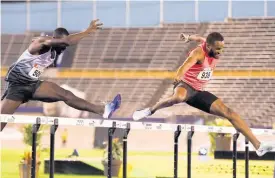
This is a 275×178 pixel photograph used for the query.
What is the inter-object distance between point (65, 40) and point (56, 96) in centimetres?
Answer: 85

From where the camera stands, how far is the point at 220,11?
33656mm

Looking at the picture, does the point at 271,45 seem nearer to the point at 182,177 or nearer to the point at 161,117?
the point at 161,117

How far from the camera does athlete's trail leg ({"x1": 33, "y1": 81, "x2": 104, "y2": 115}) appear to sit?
10.0 m

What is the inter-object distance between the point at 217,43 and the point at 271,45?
19.6 m

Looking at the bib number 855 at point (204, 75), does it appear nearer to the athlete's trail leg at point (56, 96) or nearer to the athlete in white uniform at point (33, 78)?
the athlete's trail leg at point (56, 96)

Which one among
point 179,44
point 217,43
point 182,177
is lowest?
point 182,177

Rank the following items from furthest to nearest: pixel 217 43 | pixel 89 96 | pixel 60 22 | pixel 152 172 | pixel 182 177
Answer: pixel 60 22
pixel 89 96
pixel 152 172
pixel 182 177
pixel 217 43

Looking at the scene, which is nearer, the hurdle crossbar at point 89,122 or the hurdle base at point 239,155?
the hurdle crossbar at point 89,122

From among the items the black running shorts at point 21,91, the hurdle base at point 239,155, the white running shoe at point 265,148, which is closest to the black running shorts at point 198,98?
the white running shoe at point 265,148

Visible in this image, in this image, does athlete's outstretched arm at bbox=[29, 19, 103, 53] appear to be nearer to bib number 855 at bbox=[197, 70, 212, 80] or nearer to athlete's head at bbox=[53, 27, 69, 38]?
athlete's head at bbox=[53, 27, 69, 38]

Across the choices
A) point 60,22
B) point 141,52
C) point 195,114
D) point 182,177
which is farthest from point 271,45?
point 182,177

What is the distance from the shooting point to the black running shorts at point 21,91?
9.95 m

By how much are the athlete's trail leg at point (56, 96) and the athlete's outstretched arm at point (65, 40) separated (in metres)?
0.44

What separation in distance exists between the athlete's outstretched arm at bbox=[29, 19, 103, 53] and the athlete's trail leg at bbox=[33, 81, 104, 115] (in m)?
0.44
